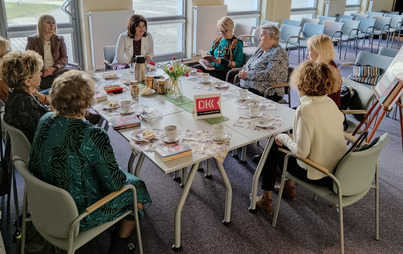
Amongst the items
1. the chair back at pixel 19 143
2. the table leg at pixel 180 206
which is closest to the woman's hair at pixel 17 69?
the chair back at pixel 19 143

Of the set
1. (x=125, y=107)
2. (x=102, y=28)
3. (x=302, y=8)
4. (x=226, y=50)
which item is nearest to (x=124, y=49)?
(x=226, y=50)

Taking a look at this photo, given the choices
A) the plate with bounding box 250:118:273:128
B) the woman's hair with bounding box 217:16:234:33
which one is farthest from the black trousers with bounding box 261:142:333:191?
the woman's hair with bounding box 217:16:234:33

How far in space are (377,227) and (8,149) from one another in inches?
95.8

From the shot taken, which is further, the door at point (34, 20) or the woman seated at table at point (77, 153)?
the door at point (34, 20)

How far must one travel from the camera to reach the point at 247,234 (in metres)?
2.42

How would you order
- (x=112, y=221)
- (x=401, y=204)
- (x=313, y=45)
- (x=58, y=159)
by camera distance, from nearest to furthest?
(x=58, y=159)
(x=112, y=221)
(x=401, y=204)
(x=313, y=45)

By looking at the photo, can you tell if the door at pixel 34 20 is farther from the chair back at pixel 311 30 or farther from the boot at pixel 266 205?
the chair back at pixel 311 30

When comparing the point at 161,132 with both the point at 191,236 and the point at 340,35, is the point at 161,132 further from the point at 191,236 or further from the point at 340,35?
the point at 340,35

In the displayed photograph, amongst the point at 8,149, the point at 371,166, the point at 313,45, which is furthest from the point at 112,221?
the point at 313,45

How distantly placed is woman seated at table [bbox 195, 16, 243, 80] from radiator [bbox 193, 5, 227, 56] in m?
2.18

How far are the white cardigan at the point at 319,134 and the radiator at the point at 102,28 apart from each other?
3947mm

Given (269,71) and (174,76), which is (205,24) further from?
(174,76)

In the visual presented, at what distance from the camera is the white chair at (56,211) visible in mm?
1555

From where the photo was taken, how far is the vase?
9.76 ft
